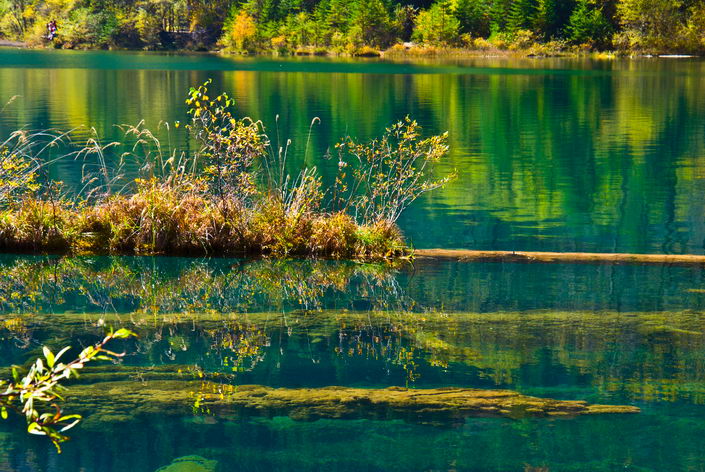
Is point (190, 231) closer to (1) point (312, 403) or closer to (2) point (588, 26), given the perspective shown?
(1) point (312, 403)

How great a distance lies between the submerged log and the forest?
250 ft

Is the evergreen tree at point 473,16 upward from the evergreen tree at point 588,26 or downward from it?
upward

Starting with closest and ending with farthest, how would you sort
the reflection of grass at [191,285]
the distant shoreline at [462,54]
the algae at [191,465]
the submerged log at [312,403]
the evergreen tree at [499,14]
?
the algae at [191,465], the submerged log at [312,403], the reflection of grass at [191,285], the distant shoreline at [462,54], the evergreen tree at [499,14]

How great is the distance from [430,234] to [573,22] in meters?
74.2

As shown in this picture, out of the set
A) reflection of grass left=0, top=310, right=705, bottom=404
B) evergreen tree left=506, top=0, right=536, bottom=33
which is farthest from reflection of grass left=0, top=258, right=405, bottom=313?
evergreen tree left=506, top=0, right=536, bottom=33

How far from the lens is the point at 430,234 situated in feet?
37.4

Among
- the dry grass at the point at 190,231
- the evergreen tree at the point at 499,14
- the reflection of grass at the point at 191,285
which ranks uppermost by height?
the evergreen tree at the point at 499,14

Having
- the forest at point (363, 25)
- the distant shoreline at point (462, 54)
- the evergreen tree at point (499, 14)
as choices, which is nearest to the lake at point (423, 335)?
the distant shoreline at point (462, 54)

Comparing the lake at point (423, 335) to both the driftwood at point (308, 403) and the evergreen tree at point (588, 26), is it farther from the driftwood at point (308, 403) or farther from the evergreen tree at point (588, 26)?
the evergreen tree at point (588, 26)

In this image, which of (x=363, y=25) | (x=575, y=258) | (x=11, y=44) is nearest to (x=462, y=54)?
(x=363, y=25)

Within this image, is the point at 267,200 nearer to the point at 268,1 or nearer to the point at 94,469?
the point at 94,469

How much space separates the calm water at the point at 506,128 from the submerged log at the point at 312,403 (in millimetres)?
5038

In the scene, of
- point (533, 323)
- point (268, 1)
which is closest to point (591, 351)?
point (533, 323)

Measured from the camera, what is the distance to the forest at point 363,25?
254 feet
